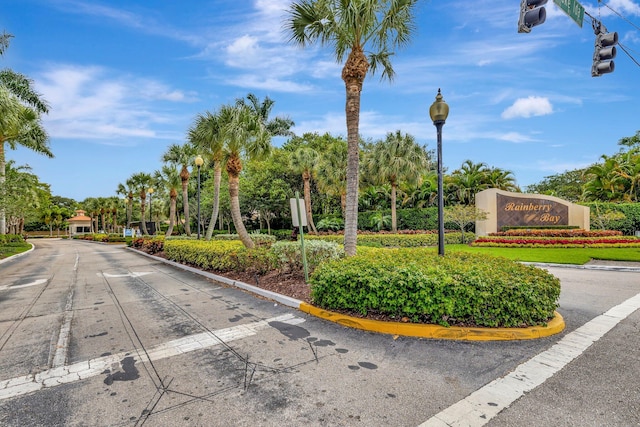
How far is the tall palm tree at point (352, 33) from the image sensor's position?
7.95 metres

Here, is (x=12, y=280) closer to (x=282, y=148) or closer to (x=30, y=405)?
(x=30, y=405)

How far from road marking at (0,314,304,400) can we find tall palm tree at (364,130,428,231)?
19781mm

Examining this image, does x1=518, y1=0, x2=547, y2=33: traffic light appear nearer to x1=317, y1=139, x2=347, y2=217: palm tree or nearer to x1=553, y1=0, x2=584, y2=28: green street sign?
x1=553, y1=0, x2=584, y2=28: green street sign

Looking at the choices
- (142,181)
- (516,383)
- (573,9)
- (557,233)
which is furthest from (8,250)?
(557,233)

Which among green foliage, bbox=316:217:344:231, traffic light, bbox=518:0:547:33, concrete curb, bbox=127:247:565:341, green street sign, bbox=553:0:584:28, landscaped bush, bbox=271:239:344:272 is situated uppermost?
green street sign, bbox=553:0:584:28

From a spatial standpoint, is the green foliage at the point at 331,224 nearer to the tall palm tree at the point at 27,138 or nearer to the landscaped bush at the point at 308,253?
the landscaped bush at the point at 308,253

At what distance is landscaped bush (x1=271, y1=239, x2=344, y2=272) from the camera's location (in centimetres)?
829

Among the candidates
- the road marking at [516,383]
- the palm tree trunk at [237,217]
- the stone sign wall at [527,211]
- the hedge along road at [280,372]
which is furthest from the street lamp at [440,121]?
the stone sign wall at [527,211]

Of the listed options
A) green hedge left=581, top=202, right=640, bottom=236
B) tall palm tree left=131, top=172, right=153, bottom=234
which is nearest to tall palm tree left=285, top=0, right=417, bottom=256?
green hedge left=581, top=202, right=640, bottom=236

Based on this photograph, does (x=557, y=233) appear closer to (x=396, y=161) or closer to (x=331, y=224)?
(x=396, y=161)

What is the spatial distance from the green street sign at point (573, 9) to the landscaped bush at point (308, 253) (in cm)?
659

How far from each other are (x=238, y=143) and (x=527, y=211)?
70.0ft

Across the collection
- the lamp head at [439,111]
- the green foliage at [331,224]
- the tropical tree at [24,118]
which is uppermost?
the tropical tree at [24,118]

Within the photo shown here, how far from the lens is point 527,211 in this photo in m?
23.5
